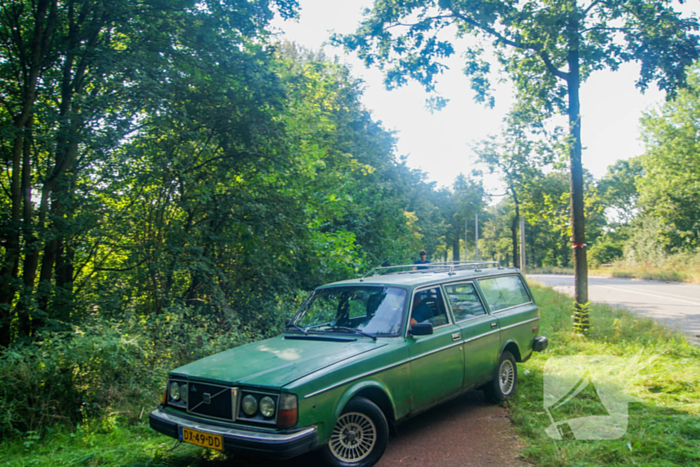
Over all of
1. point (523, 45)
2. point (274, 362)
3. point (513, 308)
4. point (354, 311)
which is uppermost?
point (523, 45)

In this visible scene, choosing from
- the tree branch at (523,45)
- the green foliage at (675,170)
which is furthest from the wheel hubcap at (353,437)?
the green foliage at (675,170)


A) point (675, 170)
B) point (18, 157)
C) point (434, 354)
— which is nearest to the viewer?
point (434, 354)

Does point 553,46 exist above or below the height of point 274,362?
above

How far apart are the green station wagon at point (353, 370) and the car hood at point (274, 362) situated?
0.01 meters

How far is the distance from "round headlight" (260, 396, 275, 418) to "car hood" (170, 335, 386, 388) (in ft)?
0.36

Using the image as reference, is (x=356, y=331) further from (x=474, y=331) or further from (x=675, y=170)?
(x=675, y=170)

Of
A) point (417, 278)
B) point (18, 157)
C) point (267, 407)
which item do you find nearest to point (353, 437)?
point (267, 407)

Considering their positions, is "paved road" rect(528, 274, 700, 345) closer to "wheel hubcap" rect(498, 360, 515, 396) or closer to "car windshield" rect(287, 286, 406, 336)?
"wheel hubcap" rect(498, 360, 515, 396)

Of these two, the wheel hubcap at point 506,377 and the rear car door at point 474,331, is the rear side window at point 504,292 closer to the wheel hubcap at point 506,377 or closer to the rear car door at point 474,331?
the rear car door at point 474,331

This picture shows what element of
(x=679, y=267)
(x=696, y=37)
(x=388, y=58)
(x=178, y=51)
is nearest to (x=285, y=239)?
(x=178, y=51)

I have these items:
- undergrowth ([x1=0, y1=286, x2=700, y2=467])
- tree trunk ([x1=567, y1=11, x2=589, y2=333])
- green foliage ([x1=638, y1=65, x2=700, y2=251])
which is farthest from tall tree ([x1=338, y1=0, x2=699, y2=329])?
green foliage ([x1=638, y1=65, x2=700, y2=251])

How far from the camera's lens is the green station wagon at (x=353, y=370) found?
364 centimetres

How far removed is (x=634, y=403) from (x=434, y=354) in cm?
273

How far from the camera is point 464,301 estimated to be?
19.7 ft
